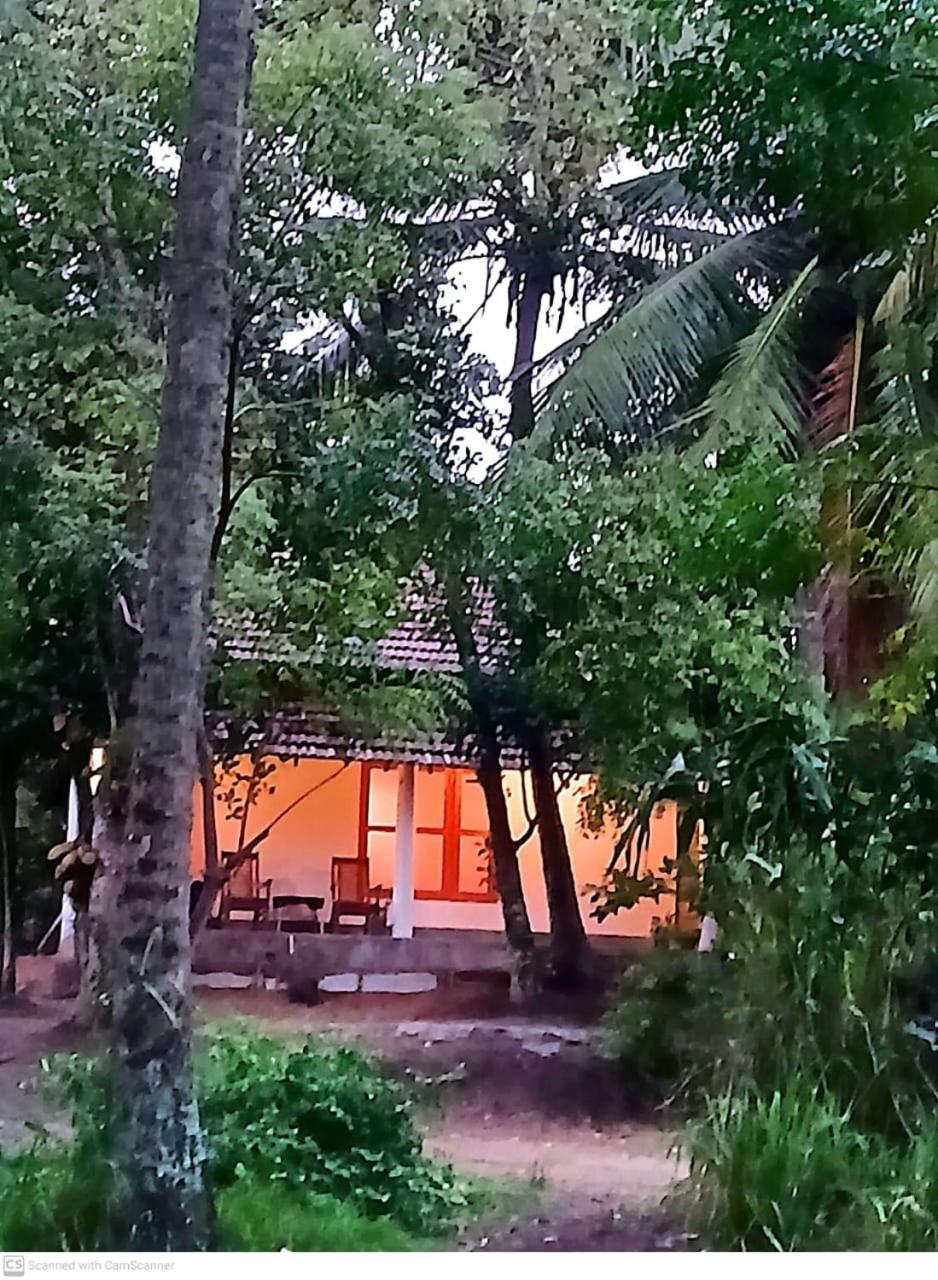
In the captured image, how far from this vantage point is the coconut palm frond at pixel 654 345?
2.17 m

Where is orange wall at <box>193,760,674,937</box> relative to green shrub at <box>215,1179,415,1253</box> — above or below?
above

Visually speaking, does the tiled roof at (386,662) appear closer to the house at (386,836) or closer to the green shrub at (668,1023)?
the house at (386,836)

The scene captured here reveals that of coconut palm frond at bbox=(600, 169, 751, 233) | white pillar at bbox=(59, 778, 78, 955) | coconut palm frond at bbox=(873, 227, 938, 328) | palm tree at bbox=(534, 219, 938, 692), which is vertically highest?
coconut palm frond at bbox=(600, 169, 751, 233)

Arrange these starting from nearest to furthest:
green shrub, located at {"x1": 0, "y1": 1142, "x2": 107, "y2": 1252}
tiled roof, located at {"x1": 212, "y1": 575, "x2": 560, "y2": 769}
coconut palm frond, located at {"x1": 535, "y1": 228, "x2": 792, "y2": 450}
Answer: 1. green shrub, located at {"x1": 0, "y1": 1142, "x2": 107, "y2": 1252}
2. tiled roof, located at {"x1": 212, "y1": 575, "x2": 560, "y2": 769}
3. coconut palm frond, located at {"x1": 535, "y1": 228, "x2": 792, "y2": 450}

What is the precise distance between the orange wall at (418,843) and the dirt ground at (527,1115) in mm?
133

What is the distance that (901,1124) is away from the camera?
2.09 metres

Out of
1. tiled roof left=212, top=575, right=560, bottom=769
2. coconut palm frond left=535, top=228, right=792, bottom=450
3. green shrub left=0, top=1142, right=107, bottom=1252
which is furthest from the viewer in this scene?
coconut palm frond left=535, top=228, right=792, bottom=450

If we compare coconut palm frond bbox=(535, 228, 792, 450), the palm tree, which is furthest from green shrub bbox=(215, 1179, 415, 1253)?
coconut palm frond bbox=(535, 228, 792, 450)

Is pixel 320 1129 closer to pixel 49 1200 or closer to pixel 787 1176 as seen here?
pixel 49 1200

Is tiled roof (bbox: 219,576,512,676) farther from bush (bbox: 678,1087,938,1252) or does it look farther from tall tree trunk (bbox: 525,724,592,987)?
bush (bbox: 678,1087,938,1252)

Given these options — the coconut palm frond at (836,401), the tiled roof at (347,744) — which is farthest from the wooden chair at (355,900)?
the coconut palm frond at (836,401)

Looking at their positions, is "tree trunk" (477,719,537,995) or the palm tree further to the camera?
the palm tree

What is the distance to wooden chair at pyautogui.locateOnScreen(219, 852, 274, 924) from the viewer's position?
2.01 meters

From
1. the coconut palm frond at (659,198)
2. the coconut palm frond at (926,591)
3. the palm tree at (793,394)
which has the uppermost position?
the coconut palm frond at (659,198)
